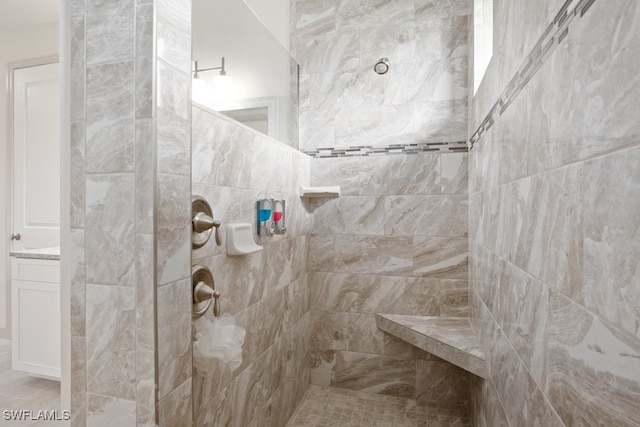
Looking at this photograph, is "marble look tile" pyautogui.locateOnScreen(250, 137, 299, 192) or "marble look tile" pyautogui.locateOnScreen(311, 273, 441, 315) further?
"marble look tile" pyautogui.locateOnScreen(311, 273, 441, 315)

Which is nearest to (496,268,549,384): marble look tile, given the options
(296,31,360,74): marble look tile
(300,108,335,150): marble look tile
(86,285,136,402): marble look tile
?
(86,285,136,402): marble look tile

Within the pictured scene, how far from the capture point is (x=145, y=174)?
1011mm

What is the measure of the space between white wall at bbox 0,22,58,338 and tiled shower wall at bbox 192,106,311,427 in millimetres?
2678

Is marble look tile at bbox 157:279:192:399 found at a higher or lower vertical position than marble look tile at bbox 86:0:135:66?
lower

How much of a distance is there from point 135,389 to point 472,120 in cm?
211

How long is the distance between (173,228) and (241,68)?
3.19ft

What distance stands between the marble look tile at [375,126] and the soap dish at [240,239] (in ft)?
4.07

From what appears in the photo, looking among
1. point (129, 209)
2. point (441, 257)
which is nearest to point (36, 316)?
point (129, 209)

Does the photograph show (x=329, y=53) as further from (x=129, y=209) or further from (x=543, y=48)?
(x=129, y=209)

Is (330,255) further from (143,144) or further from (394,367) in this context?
(143,144)

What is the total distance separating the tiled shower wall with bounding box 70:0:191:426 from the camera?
1013 mm

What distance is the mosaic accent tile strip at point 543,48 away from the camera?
71 cm

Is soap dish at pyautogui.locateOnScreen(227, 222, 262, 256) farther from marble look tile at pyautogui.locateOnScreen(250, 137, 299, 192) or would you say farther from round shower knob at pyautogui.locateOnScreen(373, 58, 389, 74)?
round shower knob at pyautogui.locateOnScreen(373, 58, 389, 74)

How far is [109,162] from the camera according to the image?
1053mm
